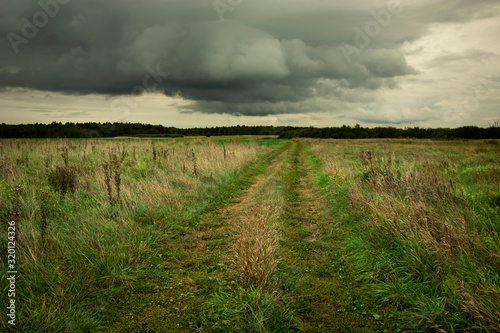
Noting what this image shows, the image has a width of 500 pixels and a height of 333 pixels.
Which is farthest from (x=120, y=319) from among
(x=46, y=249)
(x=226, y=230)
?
(x=226, y=230)

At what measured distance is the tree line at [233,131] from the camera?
6694 centimetres

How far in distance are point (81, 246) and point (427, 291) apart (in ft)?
19.1

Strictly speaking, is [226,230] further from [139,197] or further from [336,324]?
[336,324]

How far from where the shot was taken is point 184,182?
9.88 metres

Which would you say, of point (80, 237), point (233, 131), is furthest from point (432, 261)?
point (233, 131)

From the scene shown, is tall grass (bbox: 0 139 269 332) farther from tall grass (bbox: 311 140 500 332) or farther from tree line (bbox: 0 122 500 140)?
tree line (bbox: 0 122 500 140)

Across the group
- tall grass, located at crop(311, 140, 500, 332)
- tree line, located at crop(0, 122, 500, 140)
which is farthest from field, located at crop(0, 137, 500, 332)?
tree line, located at crop(0, 122, 500, 140)

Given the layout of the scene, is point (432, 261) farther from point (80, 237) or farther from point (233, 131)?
point (233, 131)

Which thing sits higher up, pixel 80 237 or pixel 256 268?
pixel 80 237

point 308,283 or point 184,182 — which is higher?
point 184,182

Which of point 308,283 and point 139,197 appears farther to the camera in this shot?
point 139,197

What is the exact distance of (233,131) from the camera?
150m

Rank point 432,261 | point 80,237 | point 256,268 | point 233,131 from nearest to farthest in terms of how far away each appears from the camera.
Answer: point 256,268 → point 432,261 → point 80,237 → point 233,131

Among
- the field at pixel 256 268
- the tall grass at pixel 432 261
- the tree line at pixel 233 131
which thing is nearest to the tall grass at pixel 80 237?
the field at pixel 256 268
